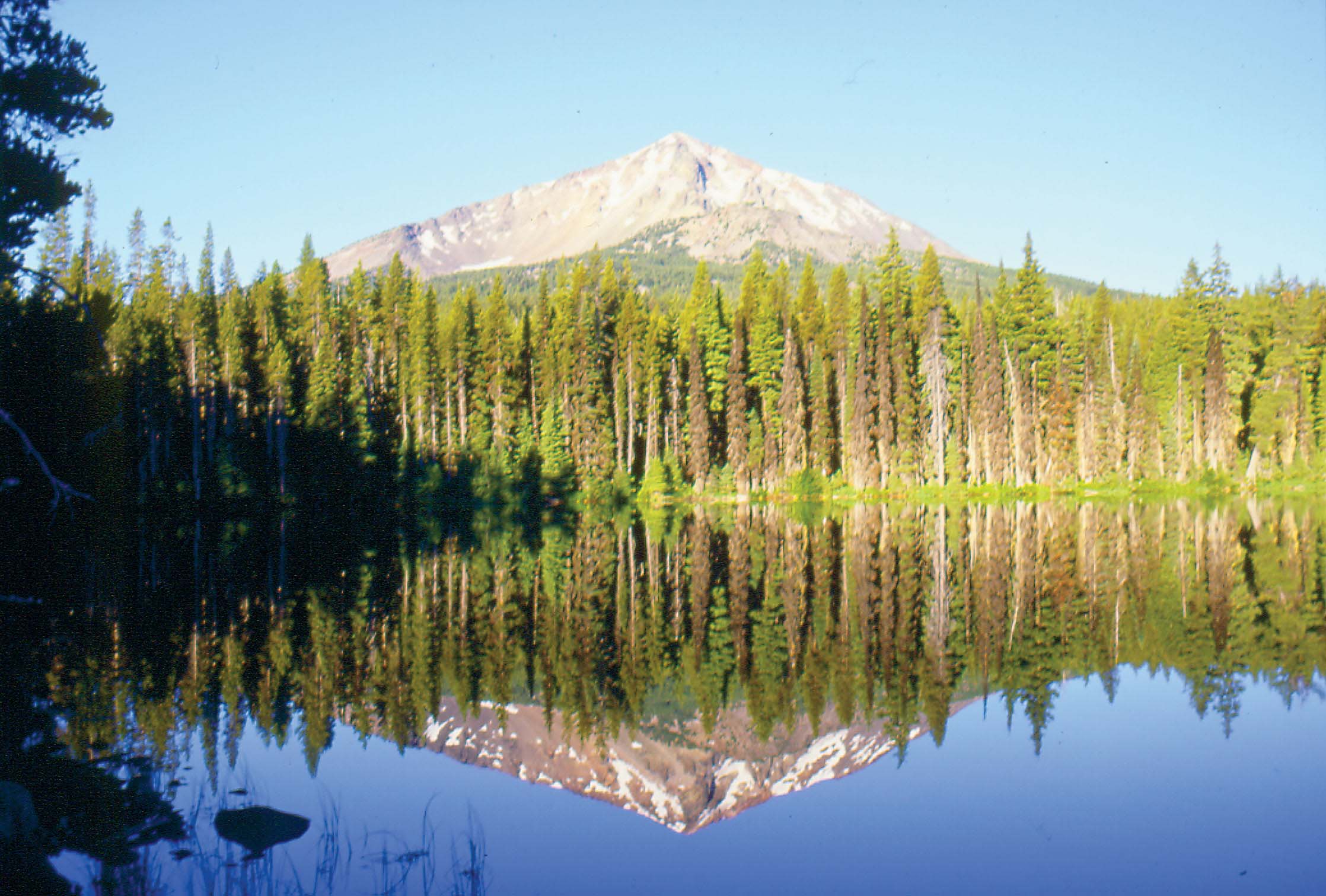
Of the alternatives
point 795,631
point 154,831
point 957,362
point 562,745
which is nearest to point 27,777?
point 154,831

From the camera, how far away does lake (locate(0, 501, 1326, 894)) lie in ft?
28.7

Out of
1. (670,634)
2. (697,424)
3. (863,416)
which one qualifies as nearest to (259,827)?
(670,634)

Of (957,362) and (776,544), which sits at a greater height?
(957,362)

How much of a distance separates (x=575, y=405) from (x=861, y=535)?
3246 cm

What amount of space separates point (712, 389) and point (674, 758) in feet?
195

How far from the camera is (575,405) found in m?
67.1

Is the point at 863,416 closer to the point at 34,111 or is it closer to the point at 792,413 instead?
the point at 792,413

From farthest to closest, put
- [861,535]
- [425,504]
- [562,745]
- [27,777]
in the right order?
[425,504] → [861,535] → [562,745] → [27,777]

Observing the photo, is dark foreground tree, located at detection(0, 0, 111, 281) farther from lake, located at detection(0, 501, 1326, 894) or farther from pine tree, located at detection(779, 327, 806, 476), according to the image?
pine tree, located at detection(779, 327, 806, 476)

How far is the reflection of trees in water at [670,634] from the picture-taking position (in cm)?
1324

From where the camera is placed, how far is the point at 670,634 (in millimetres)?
18047

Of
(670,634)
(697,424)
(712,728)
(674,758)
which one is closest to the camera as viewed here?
(674,758)

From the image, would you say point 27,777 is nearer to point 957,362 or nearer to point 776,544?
point 776,544

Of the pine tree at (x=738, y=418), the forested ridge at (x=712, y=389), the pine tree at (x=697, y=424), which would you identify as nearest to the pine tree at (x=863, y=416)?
the forested ridge at (x=712, y=389)
